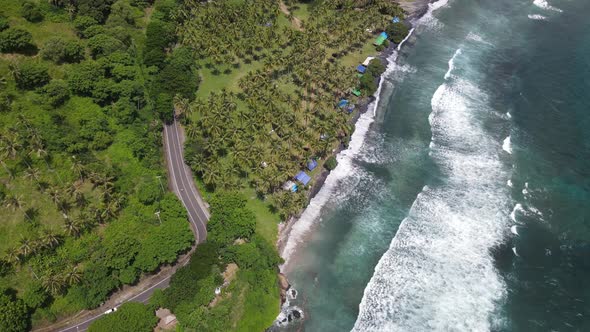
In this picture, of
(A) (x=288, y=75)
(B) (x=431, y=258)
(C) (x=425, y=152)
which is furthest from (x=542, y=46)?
(B) (x=431, y=258)

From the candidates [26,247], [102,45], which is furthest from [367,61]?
[26,247]

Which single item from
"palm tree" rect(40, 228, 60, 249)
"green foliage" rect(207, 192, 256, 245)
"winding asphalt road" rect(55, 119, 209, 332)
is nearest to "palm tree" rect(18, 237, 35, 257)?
"palm tree" rect(40, 228, 60, 249)

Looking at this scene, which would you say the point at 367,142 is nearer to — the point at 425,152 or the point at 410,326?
the point at 425,152

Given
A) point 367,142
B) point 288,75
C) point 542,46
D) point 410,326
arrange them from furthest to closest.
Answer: point 542,46 → point 288,75 → point 367,142 → point 410,326

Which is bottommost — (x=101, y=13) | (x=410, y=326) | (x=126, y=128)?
(x=410, y=326)

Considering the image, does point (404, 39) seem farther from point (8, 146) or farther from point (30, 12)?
point (8, 146)

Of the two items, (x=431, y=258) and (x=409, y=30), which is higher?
(x=409, y=30)
